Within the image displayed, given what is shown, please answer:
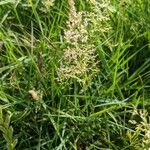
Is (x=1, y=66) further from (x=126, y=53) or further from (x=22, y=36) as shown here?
(x=126, y=53)

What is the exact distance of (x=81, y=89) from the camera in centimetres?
173

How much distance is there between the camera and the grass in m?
1.63

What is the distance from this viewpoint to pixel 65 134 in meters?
1.67

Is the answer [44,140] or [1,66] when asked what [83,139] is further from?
[1,66]

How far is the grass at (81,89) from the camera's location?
1.63m

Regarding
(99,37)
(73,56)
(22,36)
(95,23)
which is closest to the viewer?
(73,56)

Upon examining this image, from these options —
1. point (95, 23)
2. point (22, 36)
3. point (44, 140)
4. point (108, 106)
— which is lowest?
point (44, 140)

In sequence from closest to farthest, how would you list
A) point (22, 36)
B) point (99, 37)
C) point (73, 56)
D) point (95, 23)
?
point (73, 56) → point (95, 23) → point (99, 37) → point (22, 36)

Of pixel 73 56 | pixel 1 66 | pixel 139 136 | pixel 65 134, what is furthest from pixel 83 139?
pixel 1 66

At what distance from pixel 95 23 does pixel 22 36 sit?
0.46 metres

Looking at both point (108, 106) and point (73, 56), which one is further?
point (108, 106)

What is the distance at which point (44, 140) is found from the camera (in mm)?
1667

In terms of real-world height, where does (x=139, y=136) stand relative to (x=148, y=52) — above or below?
below

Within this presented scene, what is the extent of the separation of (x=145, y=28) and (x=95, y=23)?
34cm
